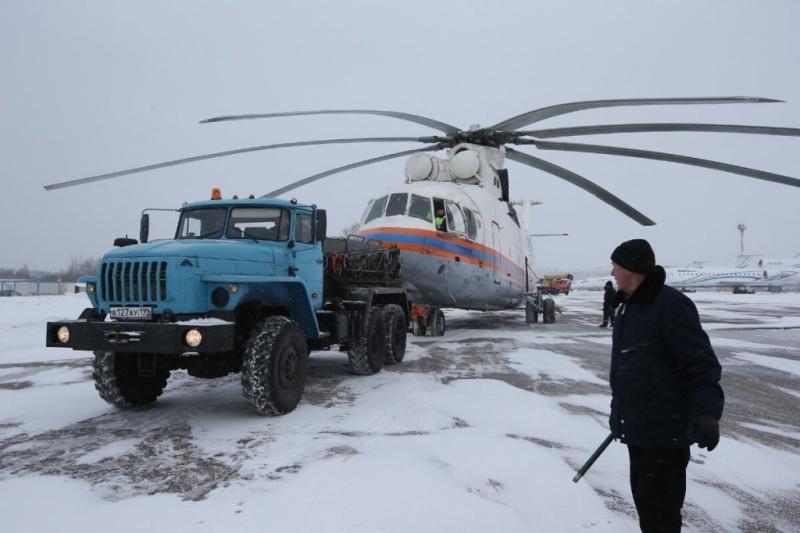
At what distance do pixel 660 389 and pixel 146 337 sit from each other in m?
4.31

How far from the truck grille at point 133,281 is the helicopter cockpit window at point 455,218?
7801 mm

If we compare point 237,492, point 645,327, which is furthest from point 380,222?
point 645,327

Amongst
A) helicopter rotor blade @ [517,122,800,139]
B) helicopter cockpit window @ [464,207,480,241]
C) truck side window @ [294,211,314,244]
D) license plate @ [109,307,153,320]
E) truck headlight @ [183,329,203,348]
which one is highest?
helicopter rotor blade @ [517,122,800,139]

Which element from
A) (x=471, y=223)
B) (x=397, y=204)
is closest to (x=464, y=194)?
(x=471, y=223)

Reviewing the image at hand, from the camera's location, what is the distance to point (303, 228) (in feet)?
23.1

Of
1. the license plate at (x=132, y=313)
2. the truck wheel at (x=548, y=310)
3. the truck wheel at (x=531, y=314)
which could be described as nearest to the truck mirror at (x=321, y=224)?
the license plate at (x=132, y=313)

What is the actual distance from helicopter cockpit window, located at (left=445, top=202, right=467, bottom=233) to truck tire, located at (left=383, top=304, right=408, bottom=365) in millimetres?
3307

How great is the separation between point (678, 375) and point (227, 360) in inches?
180

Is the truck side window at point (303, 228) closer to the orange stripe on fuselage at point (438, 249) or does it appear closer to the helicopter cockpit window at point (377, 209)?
the orange stripe on fuselage at point (438, 249)

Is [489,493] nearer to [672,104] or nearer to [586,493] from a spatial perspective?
[586,493]

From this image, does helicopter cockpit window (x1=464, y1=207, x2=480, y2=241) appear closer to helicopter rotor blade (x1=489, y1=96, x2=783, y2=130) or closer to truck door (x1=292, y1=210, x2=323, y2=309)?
helicopter rotor blade (x1=489, y1=96, x2=783, y2=130)

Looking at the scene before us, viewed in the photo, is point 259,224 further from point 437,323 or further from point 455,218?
point 437,323

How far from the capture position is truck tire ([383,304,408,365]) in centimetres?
904

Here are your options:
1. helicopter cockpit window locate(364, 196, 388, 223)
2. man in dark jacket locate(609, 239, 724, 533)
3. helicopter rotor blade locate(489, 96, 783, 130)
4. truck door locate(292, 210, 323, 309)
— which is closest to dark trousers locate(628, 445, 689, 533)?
man in dark jacket locate(609, 239, 724, 533)
